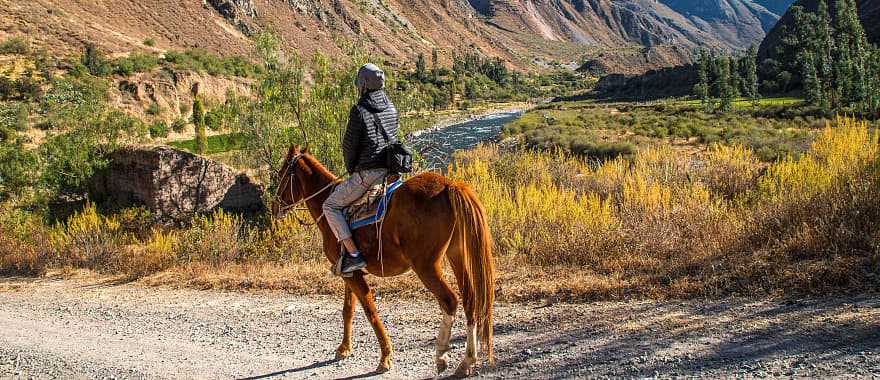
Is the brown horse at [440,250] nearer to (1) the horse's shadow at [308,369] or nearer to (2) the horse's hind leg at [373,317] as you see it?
(2) the horse's hind leg at [373,317]

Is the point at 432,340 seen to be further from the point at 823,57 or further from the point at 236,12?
the point at 236,12

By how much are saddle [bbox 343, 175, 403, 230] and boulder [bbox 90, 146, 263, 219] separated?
11.4m

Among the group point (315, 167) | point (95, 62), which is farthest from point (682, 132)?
point (95, 62)

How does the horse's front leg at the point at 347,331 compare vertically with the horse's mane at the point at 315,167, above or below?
below

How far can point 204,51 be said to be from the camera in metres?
72.2

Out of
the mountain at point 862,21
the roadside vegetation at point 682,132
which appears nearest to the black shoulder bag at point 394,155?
the roadside vegetation at point 682,132

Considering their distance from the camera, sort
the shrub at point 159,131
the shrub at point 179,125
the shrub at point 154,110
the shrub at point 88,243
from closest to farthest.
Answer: the shrub at point 88,243, the shrub at point 159,131, the shrub at point 179,125, the shrub at point 154,110

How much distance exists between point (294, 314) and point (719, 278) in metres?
5.17

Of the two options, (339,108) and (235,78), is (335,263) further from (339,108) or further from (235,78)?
(235,78)

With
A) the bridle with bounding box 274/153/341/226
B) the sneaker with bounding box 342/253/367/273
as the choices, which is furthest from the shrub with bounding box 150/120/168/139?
the sneaker with bounding box 342/253/367/273

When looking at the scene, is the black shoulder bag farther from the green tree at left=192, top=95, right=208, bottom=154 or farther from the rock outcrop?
the rock outcrop

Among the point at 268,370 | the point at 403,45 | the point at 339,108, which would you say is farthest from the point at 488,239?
the point at 403,45

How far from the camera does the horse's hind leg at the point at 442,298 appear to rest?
499cm

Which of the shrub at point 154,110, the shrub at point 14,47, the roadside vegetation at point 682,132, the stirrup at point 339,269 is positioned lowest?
the roadside vegetation at point 682,132
